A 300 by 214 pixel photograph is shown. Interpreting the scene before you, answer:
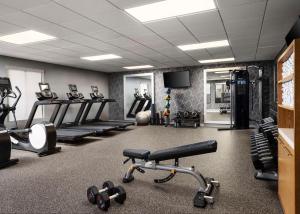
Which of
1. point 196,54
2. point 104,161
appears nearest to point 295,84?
point 104,161

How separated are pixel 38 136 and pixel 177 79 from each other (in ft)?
19.9

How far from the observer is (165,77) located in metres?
9.38

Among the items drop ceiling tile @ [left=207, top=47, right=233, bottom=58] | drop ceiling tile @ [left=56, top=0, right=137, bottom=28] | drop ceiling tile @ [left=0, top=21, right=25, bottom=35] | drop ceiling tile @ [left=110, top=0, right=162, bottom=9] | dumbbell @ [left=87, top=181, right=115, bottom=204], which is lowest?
dumbbell @ [left=87, top=181, right=115, bottom=204]

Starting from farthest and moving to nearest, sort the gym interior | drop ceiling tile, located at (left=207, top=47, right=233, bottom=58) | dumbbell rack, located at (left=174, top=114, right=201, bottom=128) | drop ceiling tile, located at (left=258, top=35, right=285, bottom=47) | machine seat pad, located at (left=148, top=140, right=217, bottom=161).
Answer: dumbbell rack, located at (left=174, top=114, right=201, bottom=128) < drop ceiling tile, located at (left=207, top=47, right=233, bottom=58) < drop ceiling tile, located at (left=258, top=35, right=285, bottom=47) < machine seat pad, located at (left=148, top=140, right=217, bottom=161) < the gym interior

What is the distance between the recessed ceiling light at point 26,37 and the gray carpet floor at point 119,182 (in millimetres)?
2467

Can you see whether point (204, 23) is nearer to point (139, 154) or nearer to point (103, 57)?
point (139, 154)

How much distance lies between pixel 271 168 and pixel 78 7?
11.4ft

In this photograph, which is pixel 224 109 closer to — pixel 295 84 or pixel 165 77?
pixel 165 77

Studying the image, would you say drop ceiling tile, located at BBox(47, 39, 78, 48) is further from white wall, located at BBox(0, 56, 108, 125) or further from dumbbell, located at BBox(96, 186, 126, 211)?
dumbbell, located at BBox(96, 186, 126, 211)

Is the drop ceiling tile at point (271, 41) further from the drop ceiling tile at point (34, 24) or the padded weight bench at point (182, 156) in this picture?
the drop ceiling tile at point (34, 24)

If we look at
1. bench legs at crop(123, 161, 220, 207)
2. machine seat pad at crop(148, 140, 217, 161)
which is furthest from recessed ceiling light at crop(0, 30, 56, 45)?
machine seat pad at crop(148, 140, 217, 161)

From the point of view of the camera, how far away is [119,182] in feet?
9.84

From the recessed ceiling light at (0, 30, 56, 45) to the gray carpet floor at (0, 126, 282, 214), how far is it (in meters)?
2.47

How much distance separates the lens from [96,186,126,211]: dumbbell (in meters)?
2.21
